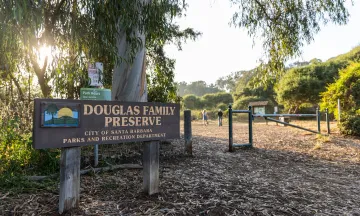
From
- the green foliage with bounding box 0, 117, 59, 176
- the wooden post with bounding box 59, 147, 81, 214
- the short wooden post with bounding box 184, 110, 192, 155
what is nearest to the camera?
the wooden post with bounding box 59, 147, 81, 214

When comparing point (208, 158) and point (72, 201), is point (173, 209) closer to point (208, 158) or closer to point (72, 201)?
point (72, 201)

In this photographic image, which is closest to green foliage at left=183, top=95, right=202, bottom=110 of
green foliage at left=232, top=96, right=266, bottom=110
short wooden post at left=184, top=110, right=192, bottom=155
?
green foliage at left=232, top=96, right=266, bottom=110

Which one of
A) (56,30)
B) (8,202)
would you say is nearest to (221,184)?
(8,202)

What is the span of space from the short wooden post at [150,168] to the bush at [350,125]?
8.96 meters

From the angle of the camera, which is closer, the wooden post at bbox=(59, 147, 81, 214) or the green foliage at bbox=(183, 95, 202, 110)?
the wooden post at bbox=(59, 147, 81, 214)

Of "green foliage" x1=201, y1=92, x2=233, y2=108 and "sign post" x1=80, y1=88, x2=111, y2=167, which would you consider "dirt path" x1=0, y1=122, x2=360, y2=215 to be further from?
"green foliage" x1=201, y1=92, x2=233, y2=108

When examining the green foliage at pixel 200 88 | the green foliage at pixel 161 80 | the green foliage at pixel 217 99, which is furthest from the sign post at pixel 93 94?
the green foliage at pixel 200 88

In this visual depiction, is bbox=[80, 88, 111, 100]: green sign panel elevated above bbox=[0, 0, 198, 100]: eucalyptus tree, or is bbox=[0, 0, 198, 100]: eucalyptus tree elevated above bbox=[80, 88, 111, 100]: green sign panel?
bbox=[0, 0, 198, 100]: eucalyptus tree

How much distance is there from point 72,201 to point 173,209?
99 cm

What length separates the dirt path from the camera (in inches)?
101

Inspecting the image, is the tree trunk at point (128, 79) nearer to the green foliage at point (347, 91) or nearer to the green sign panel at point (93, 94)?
the green sign panel at point (93, 94)

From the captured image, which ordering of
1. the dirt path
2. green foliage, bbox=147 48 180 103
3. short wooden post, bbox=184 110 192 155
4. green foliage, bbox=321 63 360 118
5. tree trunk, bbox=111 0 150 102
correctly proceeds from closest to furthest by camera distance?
the dirt path
tree trunk, bbox=111 0 150 102
short wooden post, bbox=184 110 192 155
green foliage, bbox=147 48 180 103
green foliage, bbox=321 63 360 118

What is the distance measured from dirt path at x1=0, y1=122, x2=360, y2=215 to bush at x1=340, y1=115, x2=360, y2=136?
444 cm

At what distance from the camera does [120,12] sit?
3.98 m
